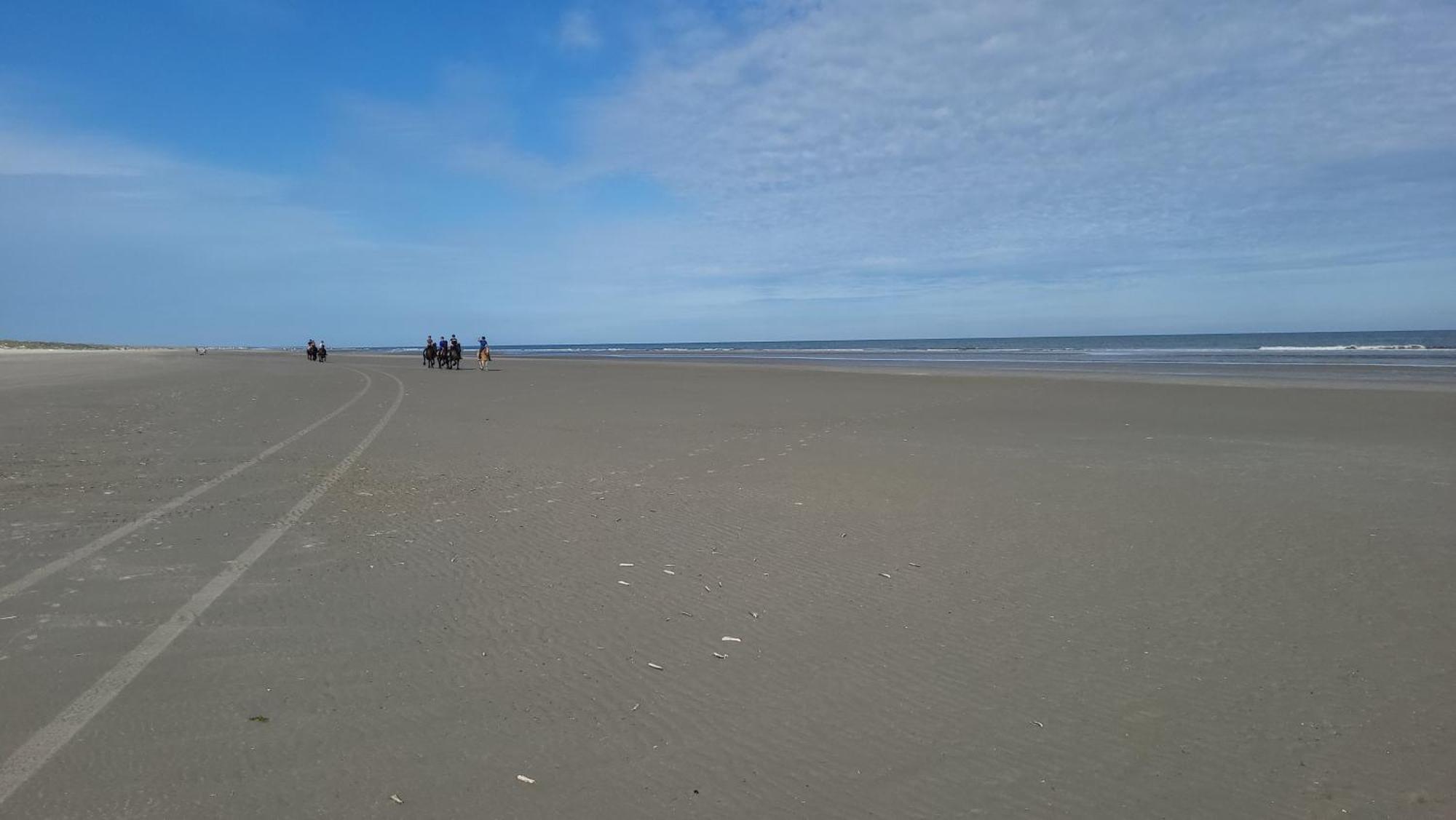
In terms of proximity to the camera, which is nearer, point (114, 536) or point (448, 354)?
point (114, 536)

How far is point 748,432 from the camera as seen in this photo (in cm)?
1371

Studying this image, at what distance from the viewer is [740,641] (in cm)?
442

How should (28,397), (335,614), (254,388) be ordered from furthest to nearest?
1. (254,388)
2. (28,397)
3. (335,614)

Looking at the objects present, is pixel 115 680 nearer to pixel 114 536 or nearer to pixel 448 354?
pixel 114 536

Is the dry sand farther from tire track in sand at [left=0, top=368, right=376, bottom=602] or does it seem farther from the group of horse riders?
the group of horse riders

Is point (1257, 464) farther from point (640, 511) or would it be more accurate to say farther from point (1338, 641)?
point (640, 511)

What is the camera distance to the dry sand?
3053 millimetres

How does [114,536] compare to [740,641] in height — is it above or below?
above

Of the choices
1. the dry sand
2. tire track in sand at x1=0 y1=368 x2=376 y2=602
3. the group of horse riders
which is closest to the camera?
the dry sand

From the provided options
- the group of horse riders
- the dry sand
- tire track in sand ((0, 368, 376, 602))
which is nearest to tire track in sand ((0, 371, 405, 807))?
the dry sand

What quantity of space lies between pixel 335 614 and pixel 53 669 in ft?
4.08

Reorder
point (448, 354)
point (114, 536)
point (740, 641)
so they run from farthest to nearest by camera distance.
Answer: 1. point (448, 354)
2. point (114, 536)
3. point (740, 641)

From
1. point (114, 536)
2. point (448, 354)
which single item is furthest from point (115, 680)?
point (448, 354)

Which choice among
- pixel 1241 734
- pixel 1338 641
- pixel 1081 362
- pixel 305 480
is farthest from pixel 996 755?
pixel 1081 362
